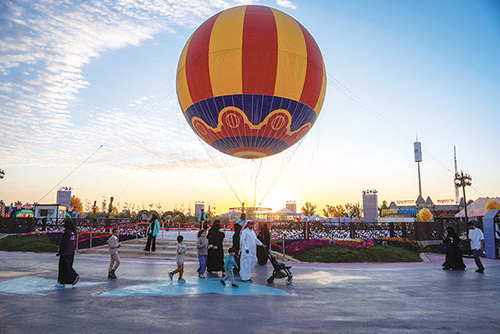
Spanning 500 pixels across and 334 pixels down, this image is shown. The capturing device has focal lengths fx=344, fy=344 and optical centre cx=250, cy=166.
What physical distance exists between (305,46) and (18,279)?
50.2 ft

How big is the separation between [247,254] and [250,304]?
3.37m

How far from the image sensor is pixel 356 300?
304 inches

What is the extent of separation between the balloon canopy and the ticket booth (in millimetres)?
11287

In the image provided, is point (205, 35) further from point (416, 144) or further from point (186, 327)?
point (416, 144)

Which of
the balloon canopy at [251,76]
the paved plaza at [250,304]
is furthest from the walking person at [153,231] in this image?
the balloon canopy at [251,76]

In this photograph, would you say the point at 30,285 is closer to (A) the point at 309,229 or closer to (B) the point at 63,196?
(A) the point at 309,229

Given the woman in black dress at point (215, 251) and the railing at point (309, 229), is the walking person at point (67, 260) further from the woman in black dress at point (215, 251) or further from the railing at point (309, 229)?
the railing at point (309, 229)

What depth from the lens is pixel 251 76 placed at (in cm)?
1633

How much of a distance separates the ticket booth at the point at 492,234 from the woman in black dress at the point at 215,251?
15308 mm

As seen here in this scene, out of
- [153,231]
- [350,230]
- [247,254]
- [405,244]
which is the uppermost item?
[153,231]

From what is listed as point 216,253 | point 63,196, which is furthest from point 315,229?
point 63,196

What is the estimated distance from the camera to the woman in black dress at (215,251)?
11914 mm

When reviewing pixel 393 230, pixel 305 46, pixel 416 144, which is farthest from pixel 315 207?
pixel 305 46

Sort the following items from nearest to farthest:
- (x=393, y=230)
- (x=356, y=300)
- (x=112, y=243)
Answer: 1. (x=356, y=300)
2. (x=112, y=243)
3. (x=393, y=230)
